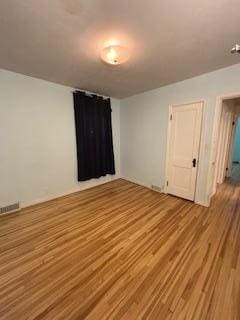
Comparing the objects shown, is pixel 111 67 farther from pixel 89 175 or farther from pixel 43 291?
pixel 43 291

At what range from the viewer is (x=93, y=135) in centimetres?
388

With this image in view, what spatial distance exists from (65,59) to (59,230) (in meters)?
2.58

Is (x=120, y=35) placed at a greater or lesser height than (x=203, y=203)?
greater

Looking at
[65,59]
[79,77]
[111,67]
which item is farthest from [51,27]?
[79,77]

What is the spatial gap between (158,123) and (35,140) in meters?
2.74

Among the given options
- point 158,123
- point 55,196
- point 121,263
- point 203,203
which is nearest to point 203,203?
point 203,203

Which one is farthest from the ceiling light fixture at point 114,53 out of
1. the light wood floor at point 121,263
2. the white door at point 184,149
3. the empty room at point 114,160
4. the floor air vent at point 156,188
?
the floor air vent at point 156,188

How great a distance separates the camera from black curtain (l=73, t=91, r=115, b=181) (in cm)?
357

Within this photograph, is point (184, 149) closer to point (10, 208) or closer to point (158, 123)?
point (158, 123)

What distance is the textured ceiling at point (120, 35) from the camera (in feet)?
4.49

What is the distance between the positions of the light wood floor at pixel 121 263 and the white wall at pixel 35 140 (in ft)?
1.76

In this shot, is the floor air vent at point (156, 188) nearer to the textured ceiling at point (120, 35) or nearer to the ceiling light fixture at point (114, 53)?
the textured ceiling at point (120, 35)

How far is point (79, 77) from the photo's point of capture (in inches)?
113

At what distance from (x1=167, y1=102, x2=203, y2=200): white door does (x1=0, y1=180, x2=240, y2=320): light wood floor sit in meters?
0.52
